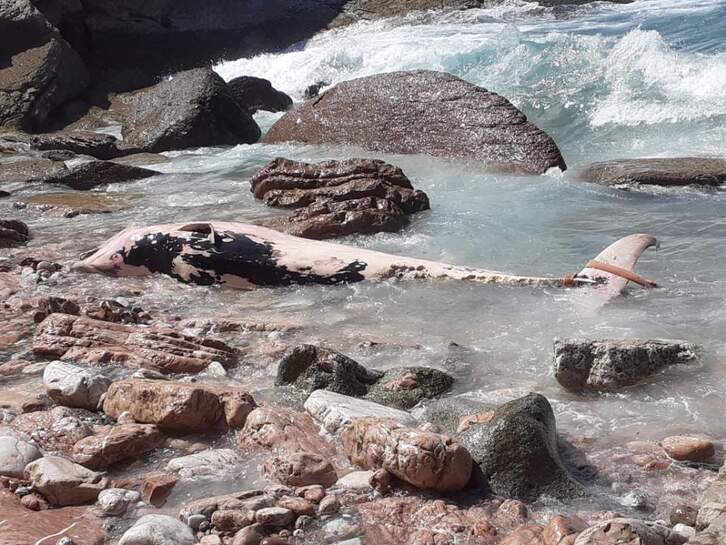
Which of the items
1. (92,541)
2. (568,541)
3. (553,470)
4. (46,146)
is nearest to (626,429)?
(553,470)

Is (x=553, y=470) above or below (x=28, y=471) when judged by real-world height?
below

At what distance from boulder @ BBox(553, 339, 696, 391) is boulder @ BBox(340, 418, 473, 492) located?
1085 millimetres

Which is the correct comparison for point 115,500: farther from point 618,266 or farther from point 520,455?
point 618,266

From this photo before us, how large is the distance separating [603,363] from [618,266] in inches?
57.4

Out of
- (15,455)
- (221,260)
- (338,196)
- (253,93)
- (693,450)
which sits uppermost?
(253,93)

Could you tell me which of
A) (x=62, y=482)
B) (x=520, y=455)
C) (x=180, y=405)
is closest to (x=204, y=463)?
(x=180, y=405)

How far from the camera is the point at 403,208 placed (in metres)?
7.62

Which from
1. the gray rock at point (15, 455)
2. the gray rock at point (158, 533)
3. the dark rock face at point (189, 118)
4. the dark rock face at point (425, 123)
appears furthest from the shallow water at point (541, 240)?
the gray rock at point (158, 533)

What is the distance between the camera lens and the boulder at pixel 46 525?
2.60 meters

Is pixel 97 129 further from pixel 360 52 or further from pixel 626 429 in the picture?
pixel 626 429

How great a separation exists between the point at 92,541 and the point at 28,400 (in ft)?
4.41

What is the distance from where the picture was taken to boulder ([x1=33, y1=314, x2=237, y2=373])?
14.1ft

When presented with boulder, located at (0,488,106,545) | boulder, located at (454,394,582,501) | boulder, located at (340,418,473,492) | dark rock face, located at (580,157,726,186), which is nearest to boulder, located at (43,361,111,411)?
boulder, located at (0,488,106,545)

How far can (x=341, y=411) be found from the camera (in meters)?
3.50
